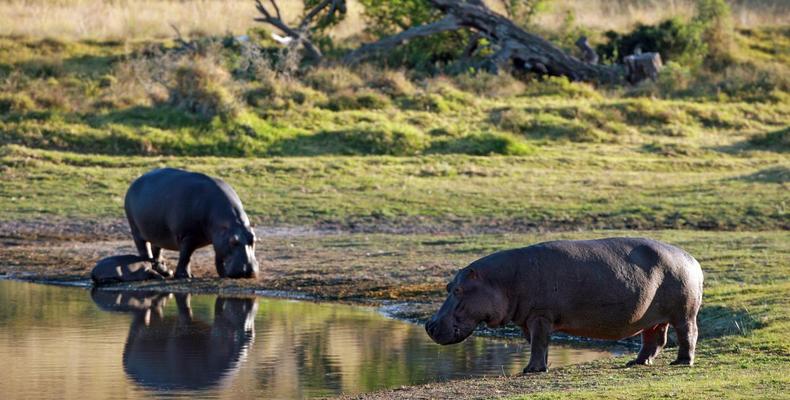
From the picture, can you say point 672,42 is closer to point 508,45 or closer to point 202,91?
point 508,45

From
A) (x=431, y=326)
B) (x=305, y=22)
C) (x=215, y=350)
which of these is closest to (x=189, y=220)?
(x=215, y=350)

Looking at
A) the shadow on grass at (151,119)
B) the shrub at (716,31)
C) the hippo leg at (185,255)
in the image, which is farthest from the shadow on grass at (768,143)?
A: the hippo leg at (185,255)

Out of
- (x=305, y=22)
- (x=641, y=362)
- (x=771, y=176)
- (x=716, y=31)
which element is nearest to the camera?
(x=641, y=362)

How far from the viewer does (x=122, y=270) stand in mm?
14445

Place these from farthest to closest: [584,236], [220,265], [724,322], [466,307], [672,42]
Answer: [672,42] < [584,236] < [220,265] < [724,322] < [466,307]

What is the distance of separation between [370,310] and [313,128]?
440 inches

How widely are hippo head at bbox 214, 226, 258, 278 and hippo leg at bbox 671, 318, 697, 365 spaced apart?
227 inches

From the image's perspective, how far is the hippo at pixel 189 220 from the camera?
1388cm

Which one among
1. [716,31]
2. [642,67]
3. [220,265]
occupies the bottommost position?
[220,265]

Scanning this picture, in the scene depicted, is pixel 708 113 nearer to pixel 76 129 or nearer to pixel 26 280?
pixel 76 129

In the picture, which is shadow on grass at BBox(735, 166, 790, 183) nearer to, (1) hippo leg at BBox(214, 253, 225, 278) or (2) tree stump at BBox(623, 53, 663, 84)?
(2) tree stump at BBox(623, 53, 663, 84)

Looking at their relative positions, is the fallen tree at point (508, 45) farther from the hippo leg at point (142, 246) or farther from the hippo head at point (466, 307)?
the hippo head at point (466, 307)

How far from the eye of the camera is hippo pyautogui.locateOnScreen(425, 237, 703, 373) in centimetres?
877

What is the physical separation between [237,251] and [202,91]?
10.2 m
